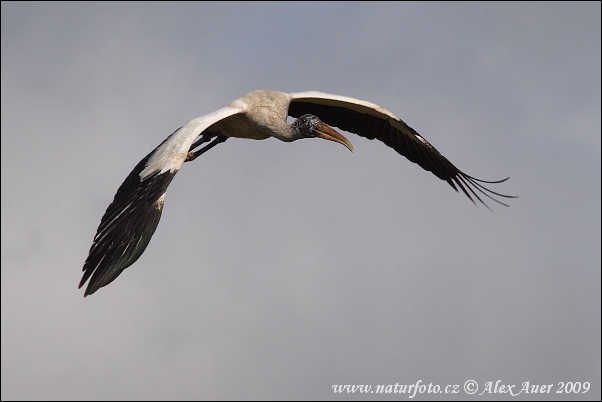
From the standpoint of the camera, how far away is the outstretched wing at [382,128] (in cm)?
1484

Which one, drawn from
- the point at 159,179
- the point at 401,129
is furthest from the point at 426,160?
the point at 159,179

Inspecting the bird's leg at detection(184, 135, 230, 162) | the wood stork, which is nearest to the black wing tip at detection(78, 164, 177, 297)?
the wood stork

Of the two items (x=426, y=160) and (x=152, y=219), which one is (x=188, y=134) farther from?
(x=426, y=160)

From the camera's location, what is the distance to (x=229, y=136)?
14.2 meters

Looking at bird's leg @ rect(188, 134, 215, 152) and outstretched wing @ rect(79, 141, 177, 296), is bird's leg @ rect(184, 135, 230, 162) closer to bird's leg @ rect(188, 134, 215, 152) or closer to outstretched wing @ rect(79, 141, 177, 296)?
Answer: bird's leg @ rect(188, 134, 215, 152)

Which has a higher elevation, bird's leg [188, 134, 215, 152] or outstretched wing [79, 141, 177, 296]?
bird's leg [188, 134, 215, 152]

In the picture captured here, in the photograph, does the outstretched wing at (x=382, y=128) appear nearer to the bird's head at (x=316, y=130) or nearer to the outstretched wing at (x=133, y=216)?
the bird's head at (x=316, y=130)

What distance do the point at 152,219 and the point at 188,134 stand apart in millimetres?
1452

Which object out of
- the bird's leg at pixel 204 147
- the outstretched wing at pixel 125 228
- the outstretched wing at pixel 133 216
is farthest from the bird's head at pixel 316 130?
the outstretched wing at pixel 125 228

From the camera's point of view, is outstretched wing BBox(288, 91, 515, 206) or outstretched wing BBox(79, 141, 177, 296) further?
outstretched wing BBox(288, 91, 515, 206)

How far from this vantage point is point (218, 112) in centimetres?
1296

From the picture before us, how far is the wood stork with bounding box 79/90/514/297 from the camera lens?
1062 cm

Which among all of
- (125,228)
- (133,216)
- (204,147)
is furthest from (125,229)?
(204,147)

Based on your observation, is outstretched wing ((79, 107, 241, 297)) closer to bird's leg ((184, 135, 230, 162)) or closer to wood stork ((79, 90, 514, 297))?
wood stork ((79, 90, 514, 297))
